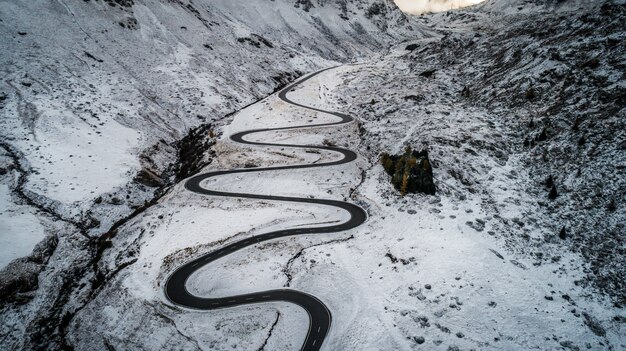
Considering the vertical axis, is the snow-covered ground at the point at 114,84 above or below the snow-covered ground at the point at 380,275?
above

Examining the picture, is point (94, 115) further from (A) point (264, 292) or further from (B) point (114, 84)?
(A) point (264, 292)

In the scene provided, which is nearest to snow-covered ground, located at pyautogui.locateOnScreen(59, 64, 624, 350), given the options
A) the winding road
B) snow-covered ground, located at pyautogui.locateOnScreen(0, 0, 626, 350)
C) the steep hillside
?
snow-covered ground, located at pyautogui.locateOnScreen(0, 0, 626, 350)

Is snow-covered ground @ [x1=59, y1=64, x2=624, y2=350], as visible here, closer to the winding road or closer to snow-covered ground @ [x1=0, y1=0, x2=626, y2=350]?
snow-covered ground @ [x1=0, y1=0, x2=626, y2=350]

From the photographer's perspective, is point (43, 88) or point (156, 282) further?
point (43, 88)

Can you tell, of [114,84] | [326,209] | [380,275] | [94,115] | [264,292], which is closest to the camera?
[264,292]

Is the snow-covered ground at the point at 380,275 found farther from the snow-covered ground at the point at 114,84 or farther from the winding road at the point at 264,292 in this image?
the snow-covered ground at the point at 114,84

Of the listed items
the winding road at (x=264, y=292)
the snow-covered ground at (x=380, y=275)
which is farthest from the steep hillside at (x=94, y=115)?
the winding road at (x=264, y=292)

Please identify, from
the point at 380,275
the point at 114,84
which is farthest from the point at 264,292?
the point at 114,84

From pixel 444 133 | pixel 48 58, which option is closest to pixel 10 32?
Answer: pixel 48 58

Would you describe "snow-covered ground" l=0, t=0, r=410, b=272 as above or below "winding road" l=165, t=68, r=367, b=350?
above

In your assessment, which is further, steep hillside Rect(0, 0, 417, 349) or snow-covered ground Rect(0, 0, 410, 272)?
snow-covered ground Rect(0, 0, 410, 272)

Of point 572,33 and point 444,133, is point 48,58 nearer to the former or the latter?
point 444,133
